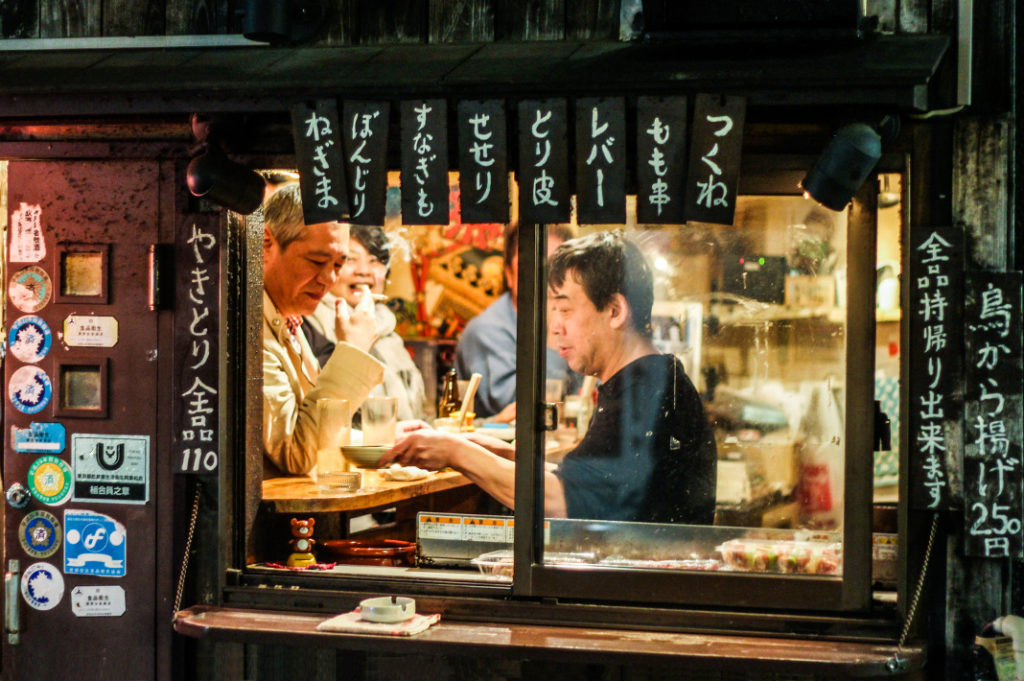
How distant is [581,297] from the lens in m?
5.60

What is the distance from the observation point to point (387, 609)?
5250mm

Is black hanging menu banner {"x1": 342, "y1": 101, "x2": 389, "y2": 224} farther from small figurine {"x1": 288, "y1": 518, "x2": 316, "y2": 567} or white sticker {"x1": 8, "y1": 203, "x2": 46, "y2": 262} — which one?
white sticker {"x1": 8, "y1": 203, "x2": 46, "y2": 262}

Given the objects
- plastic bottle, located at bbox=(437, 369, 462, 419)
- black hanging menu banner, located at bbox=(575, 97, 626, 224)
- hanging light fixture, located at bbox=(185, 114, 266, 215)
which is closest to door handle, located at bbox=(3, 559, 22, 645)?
hanging light fixture, located at bbox=(185, 114, 266, 215)

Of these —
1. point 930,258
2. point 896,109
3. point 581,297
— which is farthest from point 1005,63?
point 581,297

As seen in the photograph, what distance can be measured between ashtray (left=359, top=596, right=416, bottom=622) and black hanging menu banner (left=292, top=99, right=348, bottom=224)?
2.00 meters

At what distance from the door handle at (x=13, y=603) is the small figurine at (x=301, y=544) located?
158cm

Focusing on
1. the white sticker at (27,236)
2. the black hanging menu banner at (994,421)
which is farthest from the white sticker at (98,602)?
the black hanging menu banner at (994,421)

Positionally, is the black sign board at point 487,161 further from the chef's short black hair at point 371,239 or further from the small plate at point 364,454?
the chef's short black hair at point 371,239

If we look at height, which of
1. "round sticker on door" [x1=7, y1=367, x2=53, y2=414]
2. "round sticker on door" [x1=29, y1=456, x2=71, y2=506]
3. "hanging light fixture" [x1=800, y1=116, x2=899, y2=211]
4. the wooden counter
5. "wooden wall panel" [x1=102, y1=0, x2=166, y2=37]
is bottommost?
the wooden counter

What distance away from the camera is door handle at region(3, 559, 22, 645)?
596 centimetres

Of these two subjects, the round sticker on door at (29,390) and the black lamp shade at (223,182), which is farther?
the round sticker on door at (29,390)

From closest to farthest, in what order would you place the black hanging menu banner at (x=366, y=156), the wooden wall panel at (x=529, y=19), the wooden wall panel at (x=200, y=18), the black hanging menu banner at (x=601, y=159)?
the black hanging menu banner at (x=601, y=159) → the black hanging menu banner at (x=366, y=156) → the wooden wall panel at (x=529, y=19) → the wooden wall panel at (x=200, y=18)

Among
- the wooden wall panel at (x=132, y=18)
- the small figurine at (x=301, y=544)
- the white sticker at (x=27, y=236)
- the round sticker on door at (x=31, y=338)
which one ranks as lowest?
the small figurine at (x=301, y=544)

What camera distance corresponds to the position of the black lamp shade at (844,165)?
15.3 feet
